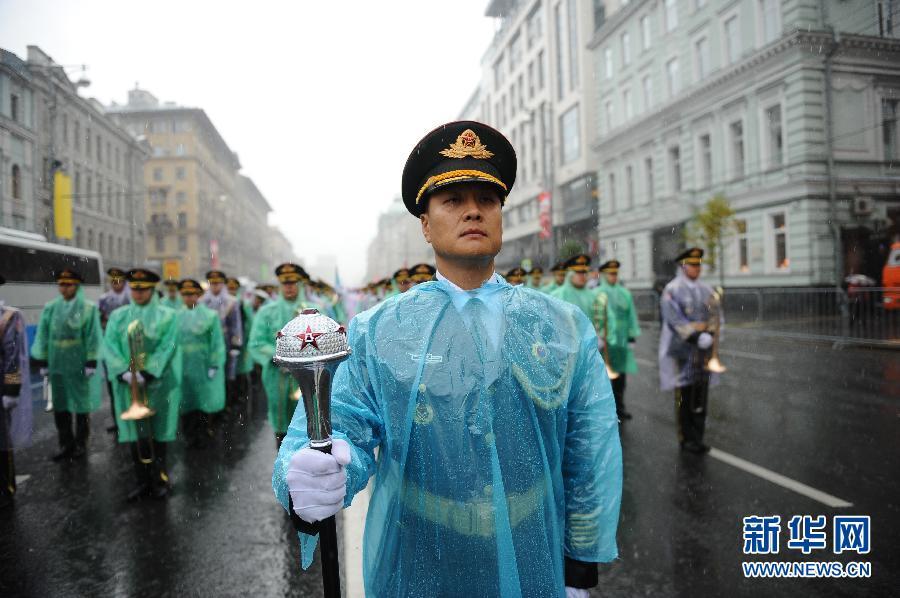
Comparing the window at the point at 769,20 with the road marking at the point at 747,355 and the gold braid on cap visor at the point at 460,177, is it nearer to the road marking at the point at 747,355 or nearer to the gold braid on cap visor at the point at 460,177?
the road marking at the point at 747,355

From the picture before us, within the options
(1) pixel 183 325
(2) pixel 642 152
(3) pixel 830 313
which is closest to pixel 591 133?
(2) pixel 642 152

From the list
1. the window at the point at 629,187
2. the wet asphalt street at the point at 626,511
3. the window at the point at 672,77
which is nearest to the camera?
the wet asphalt street at the point at 626,511

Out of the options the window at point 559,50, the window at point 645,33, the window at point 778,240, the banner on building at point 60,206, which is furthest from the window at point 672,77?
the banner on building at point 60,206

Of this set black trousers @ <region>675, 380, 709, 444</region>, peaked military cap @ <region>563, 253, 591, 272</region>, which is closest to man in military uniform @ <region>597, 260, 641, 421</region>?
peaked military cap @ <region>563, 253, 591, 272</region>

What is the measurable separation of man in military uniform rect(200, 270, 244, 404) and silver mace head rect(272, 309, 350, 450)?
8569 millimetres

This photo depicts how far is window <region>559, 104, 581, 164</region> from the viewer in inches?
1484

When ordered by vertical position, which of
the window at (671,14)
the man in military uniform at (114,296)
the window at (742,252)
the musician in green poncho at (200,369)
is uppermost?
the window at (671,14)

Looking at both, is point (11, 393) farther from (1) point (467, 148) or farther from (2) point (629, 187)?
(2) point (629, 187)

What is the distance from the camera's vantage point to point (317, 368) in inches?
50.2

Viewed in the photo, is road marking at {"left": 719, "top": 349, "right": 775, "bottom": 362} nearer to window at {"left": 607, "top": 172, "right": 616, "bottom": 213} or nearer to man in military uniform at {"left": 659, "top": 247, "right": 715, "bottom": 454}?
man in military uniform at {"left": 659, "top": 247, "right": 715, "bottom": 454}

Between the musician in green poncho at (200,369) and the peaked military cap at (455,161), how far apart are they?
6.07m

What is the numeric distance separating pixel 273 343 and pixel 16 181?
2826 centimetres

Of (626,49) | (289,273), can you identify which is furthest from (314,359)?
(626,49)

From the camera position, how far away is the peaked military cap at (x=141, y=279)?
5.48m
